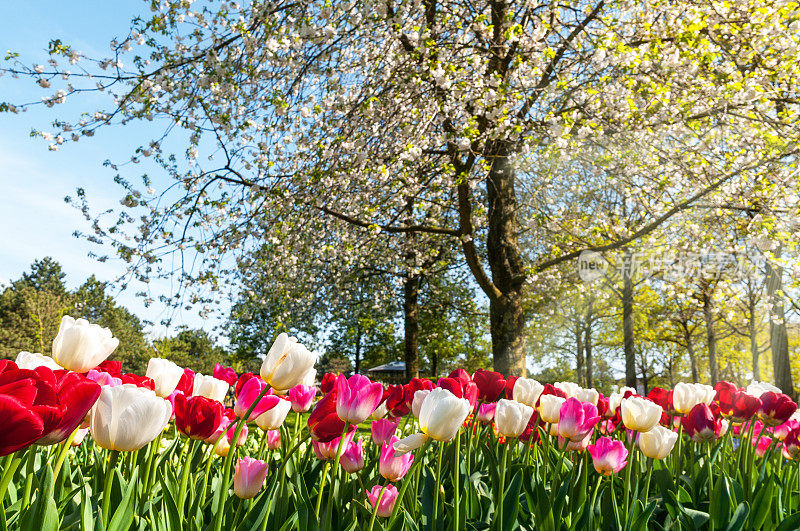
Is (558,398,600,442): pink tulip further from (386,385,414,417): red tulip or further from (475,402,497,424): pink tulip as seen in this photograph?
(386,385,414,417): red tulip

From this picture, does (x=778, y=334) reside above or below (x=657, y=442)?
above

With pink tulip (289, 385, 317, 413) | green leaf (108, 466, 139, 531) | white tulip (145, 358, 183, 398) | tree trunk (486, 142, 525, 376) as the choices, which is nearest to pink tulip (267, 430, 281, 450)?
pink tulip (289, 385, 317, 413)

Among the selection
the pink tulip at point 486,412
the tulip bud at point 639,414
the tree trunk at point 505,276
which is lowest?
the pink tulip at point 486,412

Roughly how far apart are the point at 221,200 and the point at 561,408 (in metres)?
6.48

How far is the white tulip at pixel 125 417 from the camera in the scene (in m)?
1.06

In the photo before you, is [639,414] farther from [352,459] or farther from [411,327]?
[411,327]

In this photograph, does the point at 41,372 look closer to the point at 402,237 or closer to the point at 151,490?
the point at 151,490

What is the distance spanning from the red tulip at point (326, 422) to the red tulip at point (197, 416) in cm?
24

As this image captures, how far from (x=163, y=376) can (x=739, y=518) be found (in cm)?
187

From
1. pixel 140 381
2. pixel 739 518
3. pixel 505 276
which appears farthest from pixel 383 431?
pixel 505 276

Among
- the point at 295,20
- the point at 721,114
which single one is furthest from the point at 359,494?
the point at 721,114

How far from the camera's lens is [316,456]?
5.82 feet

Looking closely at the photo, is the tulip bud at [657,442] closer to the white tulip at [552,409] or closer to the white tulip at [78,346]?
the white tulip at [552,409]

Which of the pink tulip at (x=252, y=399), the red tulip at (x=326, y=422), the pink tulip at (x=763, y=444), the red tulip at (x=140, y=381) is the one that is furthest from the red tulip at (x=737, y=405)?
the red tulip at (x=140, y=381)
